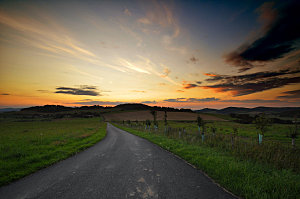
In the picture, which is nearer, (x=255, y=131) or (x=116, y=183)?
(x=116, y=183)

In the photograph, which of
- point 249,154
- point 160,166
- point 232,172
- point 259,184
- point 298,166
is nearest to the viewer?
point 259,184

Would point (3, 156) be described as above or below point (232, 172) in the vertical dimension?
below

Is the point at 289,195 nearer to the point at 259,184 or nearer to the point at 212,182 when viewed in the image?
the point at 259,184

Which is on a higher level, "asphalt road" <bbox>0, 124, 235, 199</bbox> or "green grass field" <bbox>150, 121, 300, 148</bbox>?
"asphalt road" <bbox>0, 124, 235, 199</bbox>

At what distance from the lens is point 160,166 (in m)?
7.59

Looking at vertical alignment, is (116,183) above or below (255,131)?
above

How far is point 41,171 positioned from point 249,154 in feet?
45.0

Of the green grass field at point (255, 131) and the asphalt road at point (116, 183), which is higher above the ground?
the asphalt road at point (116, 183)

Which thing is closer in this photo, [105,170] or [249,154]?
[105,170]

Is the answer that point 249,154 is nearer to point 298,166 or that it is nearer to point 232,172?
point 298,166

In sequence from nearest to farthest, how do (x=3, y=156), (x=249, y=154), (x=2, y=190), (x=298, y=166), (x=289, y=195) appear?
(x=289, y=195), (x=2, y=190), (x=298, y=166), (x=3, y=156), (x=249, y=154)

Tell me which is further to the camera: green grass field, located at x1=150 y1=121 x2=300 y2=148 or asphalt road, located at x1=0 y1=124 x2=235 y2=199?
green grass field, located at x1=150 y1=121 x2=300 y2=148

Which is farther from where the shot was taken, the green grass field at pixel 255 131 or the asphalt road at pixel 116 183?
the green grass field at pixel 255 131

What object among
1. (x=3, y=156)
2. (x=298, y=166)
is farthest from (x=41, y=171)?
(x=298, y=166)
